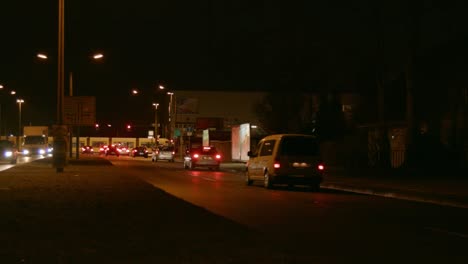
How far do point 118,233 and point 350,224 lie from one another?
214 inches

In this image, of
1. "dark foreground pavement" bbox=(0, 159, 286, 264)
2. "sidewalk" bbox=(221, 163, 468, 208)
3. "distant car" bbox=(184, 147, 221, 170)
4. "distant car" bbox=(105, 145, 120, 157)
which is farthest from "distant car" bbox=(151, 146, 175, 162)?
"dark foreground pavement" bbox=(0, 159, 286, 264)

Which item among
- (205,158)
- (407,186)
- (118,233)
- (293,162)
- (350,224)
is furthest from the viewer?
(205,158)

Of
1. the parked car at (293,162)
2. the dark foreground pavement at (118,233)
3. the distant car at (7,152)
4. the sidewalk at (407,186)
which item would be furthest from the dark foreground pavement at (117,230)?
the distant car at (7,152)

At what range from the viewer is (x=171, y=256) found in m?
9.73

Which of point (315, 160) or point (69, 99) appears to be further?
point (69, 99)

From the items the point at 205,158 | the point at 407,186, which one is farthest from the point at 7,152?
the point at 407,186

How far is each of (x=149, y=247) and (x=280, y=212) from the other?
706 cm

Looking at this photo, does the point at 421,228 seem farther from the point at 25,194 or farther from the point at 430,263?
the point at 25,194

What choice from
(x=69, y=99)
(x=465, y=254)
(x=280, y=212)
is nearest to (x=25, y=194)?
(x=280, y=212)

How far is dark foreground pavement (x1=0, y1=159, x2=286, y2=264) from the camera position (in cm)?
960

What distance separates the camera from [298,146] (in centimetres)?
2583

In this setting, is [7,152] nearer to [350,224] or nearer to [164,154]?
[164,154]

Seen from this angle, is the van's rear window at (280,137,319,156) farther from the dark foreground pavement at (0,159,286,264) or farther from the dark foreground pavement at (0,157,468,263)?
the dark foreground pavement at (0,159,286,264)

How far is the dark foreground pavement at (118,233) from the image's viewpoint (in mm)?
9602
